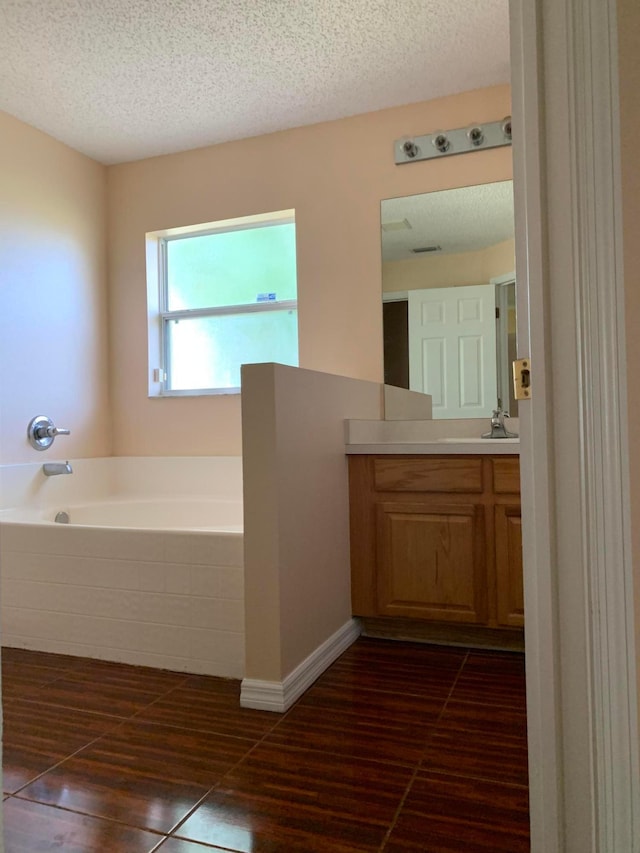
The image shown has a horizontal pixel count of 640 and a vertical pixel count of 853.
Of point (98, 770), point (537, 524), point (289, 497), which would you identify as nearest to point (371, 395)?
point (289, 497)

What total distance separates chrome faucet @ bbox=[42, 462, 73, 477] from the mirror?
66.3 inches

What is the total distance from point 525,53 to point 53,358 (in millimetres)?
2947

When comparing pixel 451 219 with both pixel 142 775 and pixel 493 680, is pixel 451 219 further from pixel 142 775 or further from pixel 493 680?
pixel 142 775

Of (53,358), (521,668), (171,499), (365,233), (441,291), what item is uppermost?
(365,233)

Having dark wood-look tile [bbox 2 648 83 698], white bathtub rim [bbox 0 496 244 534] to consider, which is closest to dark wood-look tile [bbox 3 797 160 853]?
dark wood-look tile [bbox 2 648 83 698]

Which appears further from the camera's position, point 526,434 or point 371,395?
point 371,395

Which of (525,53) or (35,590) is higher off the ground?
(525,53)

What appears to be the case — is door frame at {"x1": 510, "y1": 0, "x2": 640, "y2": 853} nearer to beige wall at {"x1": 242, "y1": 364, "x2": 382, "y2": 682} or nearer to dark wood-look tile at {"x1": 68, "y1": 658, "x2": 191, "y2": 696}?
beige wall at {"x1": 242, "y1": 364, "x2": 382, "y2": 682}

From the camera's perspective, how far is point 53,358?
3287 mm

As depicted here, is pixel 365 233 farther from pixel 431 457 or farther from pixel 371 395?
pixel 431 457

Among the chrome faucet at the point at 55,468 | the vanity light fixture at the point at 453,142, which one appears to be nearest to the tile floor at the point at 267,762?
the chrome faucet at the point at 55,468

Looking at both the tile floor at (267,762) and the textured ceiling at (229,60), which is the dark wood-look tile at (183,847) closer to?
the tile floor at (267,762)

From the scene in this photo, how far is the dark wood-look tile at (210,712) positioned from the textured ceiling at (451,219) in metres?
2.11

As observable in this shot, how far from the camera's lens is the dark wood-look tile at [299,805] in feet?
4.09
